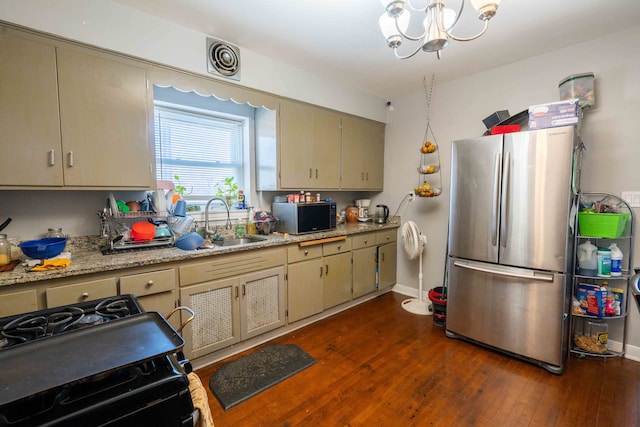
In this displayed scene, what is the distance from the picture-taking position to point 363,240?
10.9 feet

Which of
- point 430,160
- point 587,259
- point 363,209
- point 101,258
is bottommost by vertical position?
point 587,259

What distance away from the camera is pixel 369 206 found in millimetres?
4086

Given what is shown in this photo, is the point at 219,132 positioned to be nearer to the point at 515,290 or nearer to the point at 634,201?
the point at 515,290

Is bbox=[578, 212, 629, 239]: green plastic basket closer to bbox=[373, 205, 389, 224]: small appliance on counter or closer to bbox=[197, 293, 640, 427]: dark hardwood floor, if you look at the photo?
bbox=[197, 293, 640, 427]: dark hardwood floor

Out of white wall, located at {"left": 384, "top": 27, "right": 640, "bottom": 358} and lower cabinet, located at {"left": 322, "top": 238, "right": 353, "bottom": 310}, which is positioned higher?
white wall, located at {"left": 384, "top": 27, "right": 640, "bottom": 358}

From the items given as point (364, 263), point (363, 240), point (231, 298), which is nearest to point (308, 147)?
point (363, 240)

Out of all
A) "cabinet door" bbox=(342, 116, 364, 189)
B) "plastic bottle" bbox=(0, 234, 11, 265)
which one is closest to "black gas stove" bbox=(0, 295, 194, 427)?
"plastic bottle" bbox=(0, 234, 11, 265)

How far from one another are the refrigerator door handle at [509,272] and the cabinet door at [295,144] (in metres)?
1.70

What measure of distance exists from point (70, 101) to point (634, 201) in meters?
4.09

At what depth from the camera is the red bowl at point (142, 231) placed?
81.2 inches

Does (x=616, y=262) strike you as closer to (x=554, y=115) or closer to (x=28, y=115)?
(x=554, y=115)

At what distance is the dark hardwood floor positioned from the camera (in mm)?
1715

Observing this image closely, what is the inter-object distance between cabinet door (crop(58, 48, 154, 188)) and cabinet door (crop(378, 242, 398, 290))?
8.52 feet

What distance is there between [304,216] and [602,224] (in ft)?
7.77
